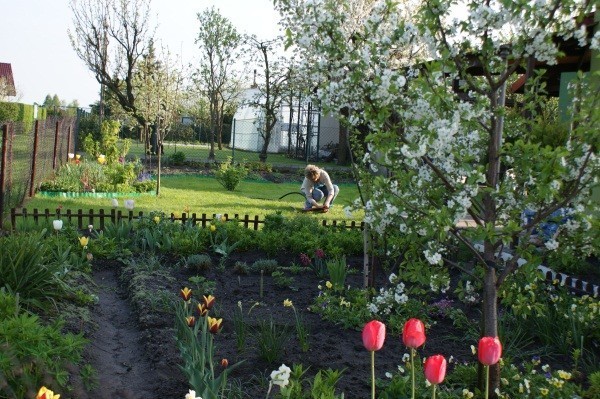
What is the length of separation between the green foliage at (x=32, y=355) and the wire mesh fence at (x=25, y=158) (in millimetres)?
5383

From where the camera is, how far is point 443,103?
3.62 metres

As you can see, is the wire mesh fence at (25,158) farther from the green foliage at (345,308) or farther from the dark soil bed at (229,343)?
the green foliage at (345,308)

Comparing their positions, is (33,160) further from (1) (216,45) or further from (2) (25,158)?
(1) (216,45)

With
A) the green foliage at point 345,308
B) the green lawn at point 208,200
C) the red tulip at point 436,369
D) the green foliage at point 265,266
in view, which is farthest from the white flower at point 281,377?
the green lawn at point 208,200

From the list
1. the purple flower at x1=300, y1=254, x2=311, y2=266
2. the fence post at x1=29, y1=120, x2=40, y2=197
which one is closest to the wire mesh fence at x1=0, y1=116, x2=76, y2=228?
the fence post at x1=29, y1=120, x2=40, y2=197

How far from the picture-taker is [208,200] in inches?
587

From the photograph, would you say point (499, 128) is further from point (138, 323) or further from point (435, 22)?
point (138, 323)

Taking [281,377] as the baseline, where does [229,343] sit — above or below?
below

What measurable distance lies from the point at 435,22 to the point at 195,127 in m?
42.0

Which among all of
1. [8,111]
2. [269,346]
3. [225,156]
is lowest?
[269,346]

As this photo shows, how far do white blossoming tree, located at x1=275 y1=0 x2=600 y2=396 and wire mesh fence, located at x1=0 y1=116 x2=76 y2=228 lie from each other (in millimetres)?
6327

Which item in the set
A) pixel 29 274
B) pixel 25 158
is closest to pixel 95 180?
pixel 25 158

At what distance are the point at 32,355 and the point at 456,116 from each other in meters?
2.55

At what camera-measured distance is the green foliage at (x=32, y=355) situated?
11.1ft
